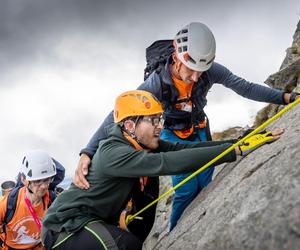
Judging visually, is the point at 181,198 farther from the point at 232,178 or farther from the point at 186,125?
the point at 232,178

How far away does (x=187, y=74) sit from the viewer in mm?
7480

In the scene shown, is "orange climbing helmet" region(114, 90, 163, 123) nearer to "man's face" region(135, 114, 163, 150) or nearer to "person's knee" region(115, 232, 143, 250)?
"man's face" region(135, 114, 163, 150)

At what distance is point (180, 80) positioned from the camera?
25.1ft

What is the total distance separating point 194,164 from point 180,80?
2766 mm

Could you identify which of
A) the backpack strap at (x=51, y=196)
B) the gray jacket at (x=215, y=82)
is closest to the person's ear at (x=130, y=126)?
the gray jacket at (x=215, y=82)

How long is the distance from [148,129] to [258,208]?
278 cm

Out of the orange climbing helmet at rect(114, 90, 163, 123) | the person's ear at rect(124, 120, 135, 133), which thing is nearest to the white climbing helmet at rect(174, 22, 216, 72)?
the orange climbing helmet at rect(114, 90, 163, 123)

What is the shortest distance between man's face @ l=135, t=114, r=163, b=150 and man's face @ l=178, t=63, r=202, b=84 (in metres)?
1.72

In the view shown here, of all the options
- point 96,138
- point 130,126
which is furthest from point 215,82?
point 96,138

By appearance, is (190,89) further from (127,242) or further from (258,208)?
(258,208)

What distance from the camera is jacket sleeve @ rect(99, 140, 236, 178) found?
209 inches

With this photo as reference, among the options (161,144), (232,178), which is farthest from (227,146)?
(161,144)

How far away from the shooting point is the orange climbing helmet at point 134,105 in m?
6.01

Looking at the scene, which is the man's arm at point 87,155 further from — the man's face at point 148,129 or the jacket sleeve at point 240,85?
the jacket sleeve at point 240,85
